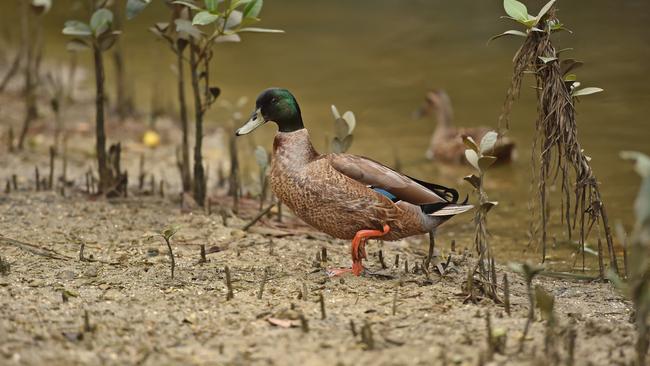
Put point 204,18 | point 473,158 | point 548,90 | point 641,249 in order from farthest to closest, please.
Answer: point 204,18
point 548,90
point 473,158
point 641,249

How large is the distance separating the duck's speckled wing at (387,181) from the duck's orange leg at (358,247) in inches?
6.8

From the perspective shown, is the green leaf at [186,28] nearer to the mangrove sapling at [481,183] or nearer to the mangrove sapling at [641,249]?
the mangrove sapling at [481,183]

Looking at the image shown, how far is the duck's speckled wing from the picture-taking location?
14.4 ft

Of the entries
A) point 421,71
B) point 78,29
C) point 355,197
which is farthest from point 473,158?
point 421,71

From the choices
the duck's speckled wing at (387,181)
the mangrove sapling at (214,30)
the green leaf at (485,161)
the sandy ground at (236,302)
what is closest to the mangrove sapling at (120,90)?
the mangrove sapling at (214,30)

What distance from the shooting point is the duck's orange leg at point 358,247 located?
4312mm

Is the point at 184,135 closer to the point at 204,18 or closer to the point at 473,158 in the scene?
the point at 204,18

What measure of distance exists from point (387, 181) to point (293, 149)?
468 mm

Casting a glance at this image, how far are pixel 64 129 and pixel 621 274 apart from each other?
15.7 feet

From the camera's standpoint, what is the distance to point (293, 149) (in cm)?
451

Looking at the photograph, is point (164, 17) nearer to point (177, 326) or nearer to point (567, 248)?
point (567, 248)

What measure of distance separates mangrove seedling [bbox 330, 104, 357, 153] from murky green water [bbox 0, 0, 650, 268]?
51.0 inches

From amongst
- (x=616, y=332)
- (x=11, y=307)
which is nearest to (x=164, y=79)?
(x=11, y=307)

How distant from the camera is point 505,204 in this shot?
22.7 feet
